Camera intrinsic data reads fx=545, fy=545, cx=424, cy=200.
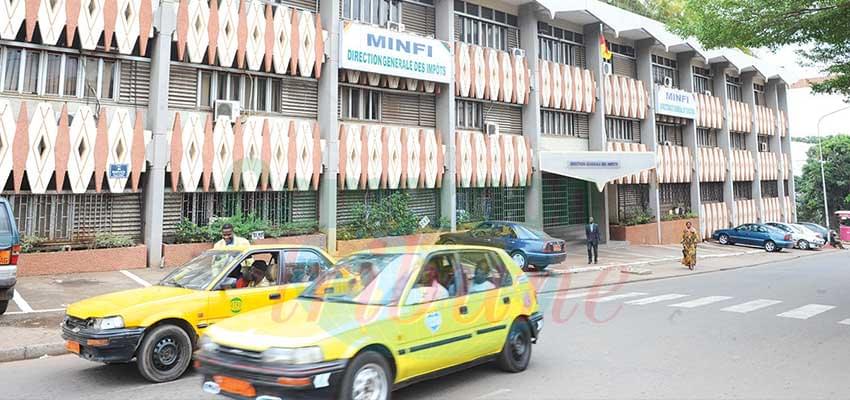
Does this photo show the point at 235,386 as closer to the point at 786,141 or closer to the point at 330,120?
the point at 330,120

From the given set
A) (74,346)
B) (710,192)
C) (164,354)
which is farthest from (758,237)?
(74,346)

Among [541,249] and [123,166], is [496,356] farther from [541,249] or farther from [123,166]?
[123,166]

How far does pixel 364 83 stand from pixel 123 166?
8.12 m

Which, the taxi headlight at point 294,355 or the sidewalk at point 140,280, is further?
the sidewalk at point 140,280

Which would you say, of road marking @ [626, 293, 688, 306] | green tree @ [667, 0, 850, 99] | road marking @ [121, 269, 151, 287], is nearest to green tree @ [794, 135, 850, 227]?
green tree @ [667, 0, 850, 99]

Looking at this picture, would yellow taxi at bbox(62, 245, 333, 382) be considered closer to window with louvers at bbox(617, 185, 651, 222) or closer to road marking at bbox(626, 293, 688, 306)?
road marking at bbox(626, 293, 688, 306)

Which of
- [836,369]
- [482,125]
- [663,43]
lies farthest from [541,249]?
Result: [663,43]

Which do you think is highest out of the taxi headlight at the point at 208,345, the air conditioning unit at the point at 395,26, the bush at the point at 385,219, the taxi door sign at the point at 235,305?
the air conditioning unit at the point at 395,26

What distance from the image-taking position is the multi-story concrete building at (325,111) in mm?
13422

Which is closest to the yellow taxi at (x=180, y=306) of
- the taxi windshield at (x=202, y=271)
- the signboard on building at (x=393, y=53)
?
the taxi windshield at (x=202, y=271)

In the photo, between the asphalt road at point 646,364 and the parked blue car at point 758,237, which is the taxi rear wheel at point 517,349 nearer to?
the asphalt road at point 646,364

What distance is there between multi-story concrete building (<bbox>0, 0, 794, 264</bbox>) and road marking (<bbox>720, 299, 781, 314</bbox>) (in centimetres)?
1061

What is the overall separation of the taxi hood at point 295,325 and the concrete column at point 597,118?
2312 centimetres

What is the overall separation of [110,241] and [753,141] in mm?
39206
